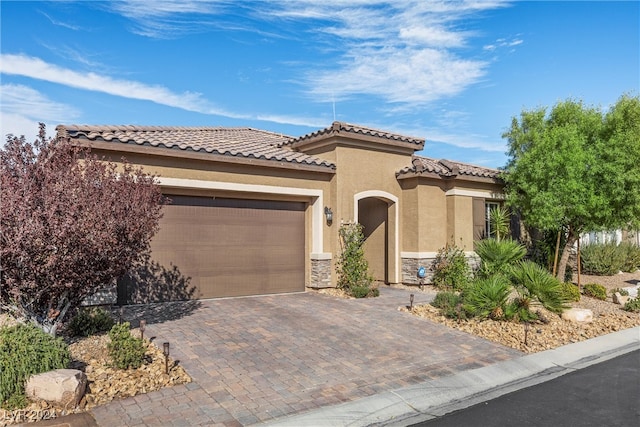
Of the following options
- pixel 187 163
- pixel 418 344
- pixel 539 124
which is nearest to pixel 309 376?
pixel 418 344

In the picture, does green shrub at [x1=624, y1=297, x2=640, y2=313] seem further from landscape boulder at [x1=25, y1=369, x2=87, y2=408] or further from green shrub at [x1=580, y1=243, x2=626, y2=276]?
landscape boulder at [x1=25, y1=369, x2=87, y2=408]

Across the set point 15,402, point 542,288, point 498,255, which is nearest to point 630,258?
point 498,255

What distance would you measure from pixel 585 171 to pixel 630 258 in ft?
37.7

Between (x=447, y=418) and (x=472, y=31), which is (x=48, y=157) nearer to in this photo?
(x=447, y=418)

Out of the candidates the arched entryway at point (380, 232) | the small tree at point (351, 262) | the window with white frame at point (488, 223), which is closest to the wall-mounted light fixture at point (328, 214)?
the small tree at point (351, 262)

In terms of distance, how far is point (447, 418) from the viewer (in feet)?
20.3

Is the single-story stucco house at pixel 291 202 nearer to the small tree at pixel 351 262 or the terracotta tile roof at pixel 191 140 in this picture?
the terracotta tile roof at pixel 191 140

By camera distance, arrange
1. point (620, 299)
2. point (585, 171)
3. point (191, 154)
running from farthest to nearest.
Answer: point (585, 171) < point (620, 299) < point (191, 154)

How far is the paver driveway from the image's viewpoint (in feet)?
19.8

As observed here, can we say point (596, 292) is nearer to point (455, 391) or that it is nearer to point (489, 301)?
point (489, 301)

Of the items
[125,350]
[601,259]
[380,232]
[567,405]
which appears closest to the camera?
[567,405]

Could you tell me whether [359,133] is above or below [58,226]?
above

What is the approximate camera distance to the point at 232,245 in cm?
1279

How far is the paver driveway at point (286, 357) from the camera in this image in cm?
604
